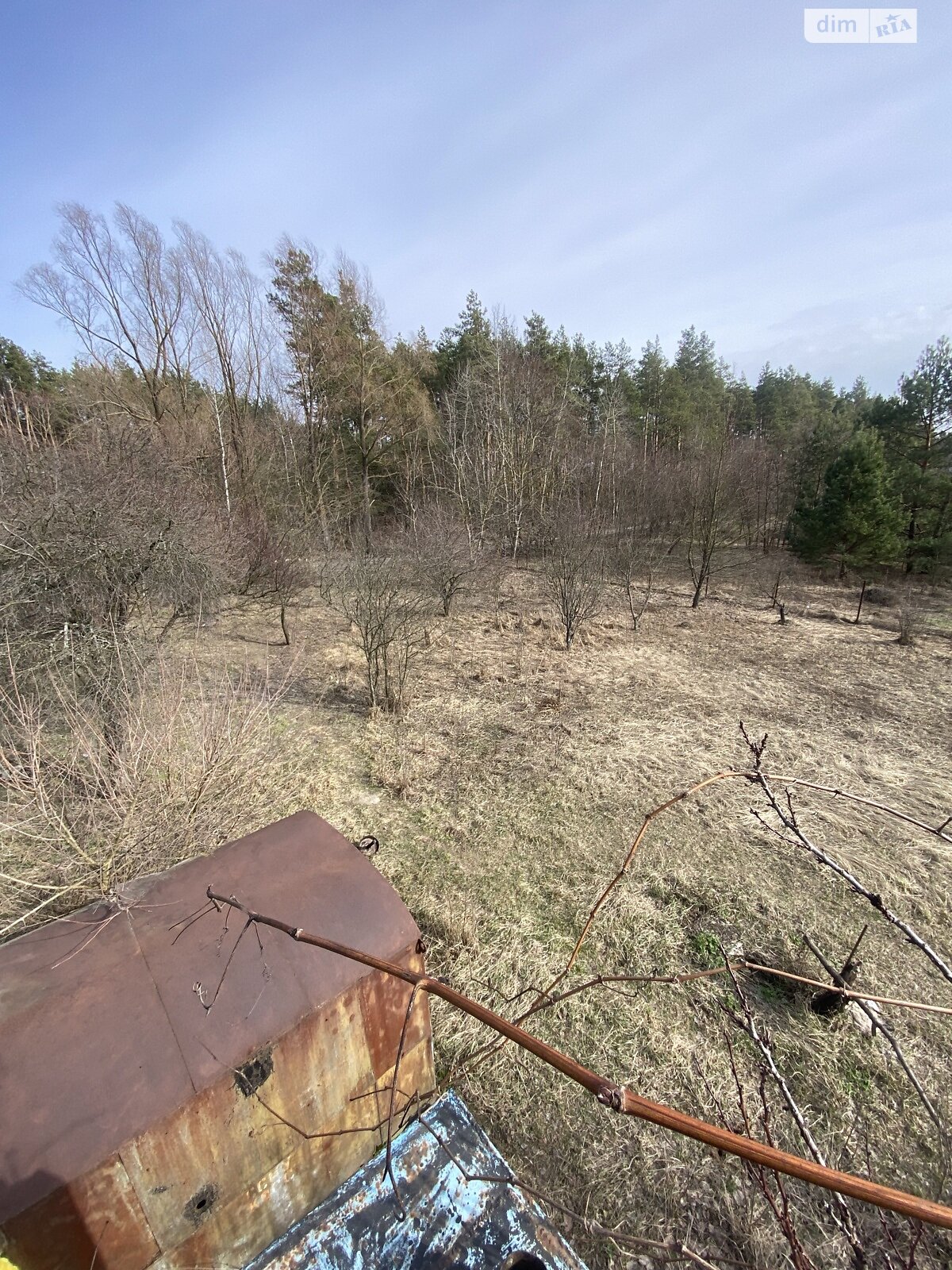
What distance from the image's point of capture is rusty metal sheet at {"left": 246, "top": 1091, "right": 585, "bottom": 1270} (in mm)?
1439

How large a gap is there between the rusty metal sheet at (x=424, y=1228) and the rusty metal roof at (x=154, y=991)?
538 millimetres

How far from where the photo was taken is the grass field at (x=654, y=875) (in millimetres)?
2660

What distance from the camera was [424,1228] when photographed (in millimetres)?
1505

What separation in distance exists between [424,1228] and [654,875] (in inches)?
139

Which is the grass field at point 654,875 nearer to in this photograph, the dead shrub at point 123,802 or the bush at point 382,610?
the bush at point 382,610

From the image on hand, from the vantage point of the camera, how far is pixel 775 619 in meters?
13.1

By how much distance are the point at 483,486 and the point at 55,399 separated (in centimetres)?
1268

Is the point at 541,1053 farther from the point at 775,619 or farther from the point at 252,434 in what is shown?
the point at 252,434

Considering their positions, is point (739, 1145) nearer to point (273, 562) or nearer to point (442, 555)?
point (442, 555)

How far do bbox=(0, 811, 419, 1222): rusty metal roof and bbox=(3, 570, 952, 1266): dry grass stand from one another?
154cm

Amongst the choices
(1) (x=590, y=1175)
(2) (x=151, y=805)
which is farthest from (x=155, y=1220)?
(2) (x=151, y=805)

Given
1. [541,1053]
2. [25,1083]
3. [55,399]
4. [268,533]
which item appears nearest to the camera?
[541,1053]

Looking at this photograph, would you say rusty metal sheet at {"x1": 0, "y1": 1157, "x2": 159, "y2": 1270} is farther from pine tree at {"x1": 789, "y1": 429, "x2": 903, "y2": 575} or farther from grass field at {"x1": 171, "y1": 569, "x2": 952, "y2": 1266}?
pine tree at {"x1": 789, "y1": 429, "x2": 903, "y2": 575}

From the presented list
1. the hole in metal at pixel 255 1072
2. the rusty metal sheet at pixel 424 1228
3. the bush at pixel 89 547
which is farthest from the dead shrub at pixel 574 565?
the rusty metal sheet at pixel 424 1228
